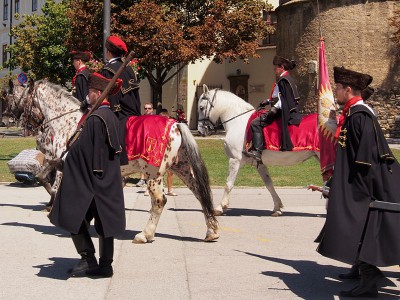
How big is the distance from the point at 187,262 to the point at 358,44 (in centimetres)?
3463

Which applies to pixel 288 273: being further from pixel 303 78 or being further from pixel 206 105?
pixel 303 78

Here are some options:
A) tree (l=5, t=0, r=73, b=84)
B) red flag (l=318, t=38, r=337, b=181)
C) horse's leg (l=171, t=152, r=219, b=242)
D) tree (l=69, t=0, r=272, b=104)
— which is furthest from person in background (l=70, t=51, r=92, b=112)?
tree (l=5, t=0, r=73, b=84)

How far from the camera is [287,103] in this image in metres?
12.3

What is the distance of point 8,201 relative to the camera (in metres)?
14.1

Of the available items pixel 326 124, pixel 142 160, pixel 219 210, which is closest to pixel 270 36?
pixel 219 210

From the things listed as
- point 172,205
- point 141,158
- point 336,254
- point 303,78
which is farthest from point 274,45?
point 336,254

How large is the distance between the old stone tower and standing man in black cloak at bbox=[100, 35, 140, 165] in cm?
3175

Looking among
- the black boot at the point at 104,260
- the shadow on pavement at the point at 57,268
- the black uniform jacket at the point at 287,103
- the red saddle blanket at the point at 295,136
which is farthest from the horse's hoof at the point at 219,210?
the black boot at the point at 104,260

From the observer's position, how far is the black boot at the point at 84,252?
7.39 meters

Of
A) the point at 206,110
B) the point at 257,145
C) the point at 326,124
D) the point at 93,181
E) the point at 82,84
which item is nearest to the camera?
the point at 93,181

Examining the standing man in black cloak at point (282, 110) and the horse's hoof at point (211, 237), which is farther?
the standing man in black cloak at point (282, 110)

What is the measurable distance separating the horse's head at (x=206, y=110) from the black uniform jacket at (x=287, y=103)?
1.42 meters

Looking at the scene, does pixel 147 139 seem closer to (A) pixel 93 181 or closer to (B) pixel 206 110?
(A) pixel 93 181

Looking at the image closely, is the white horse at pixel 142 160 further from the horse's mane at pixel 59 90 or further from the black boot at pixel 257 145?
the black boot at pixel 257 145
